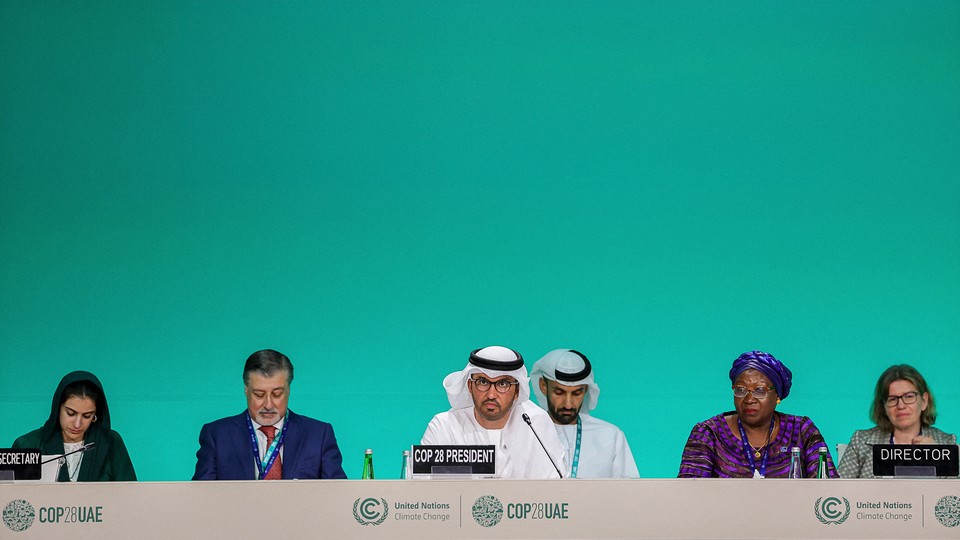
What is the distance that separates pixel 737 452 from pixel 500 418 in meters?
0.87

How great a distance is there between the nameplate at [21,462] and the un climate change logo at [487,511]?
54.5 inches

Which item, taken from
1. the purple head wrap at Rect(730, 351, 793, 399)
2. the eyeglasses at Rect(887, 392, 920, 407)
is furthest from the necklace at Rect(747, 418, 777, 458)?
the eyeglasses at Rect(887, 392, 920, 407)

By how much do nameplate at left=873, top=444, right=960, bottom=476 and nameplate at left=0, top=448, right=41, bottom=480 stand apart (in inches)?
101

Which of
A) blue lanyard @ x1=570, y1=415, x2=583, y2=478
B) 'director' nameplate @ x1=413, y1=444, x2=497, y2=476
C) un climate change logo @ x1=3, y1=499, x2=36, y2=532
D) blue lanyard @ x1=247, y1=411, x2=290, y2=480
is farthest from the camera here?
blue lanyard @ x1=570, y1=415, x2=583, y2=478

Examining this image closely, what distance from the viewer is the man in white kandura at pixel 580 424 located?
4.48 meters

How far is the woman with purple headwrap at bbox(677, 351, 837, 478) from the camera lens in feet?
13.4

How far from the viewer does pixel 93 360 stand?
18.2 ft

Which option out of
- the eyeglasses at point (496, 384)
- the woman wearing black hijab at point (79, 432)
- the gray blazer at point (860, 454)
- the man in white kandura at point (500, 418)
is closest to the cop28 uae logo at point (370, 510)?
the man in white kandura at point (500, 418)

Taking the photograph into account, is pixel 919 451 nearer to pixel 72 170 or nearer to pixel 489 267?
pixel 489 267

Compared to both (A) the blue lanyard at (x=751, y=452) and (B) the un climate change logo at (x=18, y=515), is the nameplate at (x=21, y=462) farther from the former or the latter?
(A) the blue lanyard at (x=751, y=452)

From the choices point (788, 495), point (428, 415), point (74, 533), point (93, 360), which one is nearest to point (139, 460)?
point (93, 360)

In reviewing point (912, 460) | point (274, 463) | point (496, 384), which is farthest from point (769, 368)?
point (274, 463)

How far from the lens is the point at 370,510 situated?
128 inches

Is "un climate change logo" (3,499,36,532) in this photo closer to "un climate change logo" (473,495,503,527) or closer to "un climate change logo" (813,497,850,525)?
"un climate change logo" (473,495,503,527)
